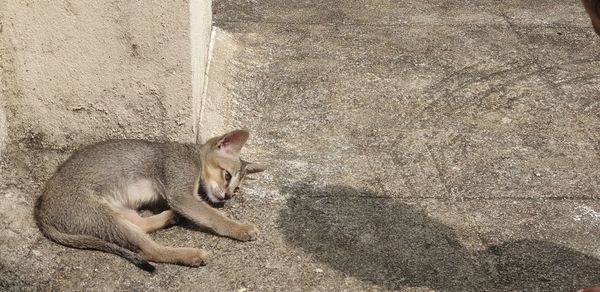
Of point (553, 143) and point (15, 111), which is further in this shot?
point (553, 143)

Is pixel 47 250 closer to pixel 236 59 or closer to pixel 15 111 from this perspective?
pixel 15 111

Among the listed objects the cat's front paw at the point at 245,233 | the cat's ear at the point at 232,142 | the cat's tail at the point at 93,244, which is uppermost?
the cat's ear at the point at 232,142

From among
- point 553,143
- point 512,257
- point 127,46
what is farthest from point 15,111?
point 553,143

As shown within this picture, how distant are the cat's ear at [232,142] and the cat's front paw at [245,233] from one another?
1.84 feet

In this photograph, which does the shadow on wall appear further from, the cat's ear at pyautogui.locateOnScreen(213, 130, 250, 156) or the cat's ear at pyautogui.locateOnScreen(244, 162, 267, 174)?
the cat's ear at pyautogui.locateOnScreen(213, 130, 250, 156)

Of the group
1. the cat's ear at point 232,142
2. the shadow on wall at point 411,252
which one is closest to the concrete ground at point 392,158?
the shadow on wall at point 411,252

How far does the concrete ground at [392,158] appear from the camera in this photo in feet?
11.8

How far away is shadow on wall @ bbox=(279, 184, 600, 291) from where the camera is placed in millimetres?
3561

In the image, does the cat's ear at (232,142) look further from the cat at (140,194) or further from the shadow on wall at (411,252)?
the shadow on wall at (411,252)

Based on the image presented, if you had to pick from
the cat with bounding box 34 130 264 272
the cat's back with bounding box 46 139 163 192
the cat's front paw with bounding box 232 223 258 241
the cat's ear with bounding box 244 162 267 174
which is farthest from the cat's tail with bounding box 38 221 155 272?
the cat's ear with bounding box 244 162 267 174

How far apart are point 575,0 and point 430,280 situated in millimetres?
4053

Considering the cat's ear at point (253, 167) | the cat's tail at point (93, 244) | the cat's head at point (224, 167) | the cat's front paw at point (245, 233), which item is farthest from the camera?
the cat's ear at point (253, 167)

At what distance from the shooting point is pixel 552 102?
509 cm

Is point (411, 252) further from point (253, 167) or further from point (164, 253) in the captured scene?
point (164, 253)
